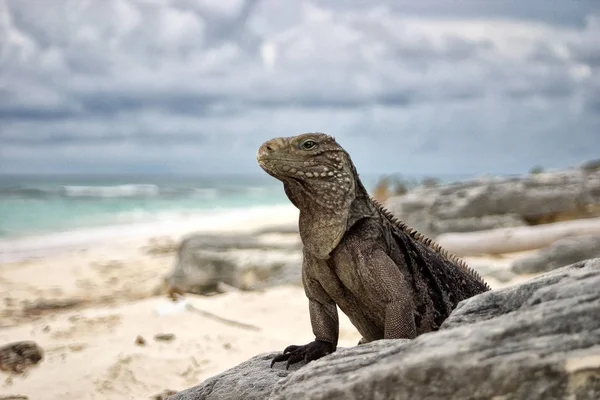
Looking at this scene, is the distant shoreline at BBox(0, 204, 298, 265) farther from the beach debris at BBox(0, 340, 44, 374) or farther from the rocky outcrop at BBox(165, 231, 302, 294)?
the beach debris at BBox(0, 340, 44, 374)

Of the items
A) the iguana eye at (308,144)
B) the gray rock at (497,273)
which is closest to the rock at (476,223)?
the gray rock at (497,273)

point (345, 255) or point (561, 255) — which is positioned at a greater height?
point (345, 255)

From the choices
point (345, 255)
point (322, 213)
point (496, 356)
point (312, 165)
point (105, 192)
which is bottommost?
point (496, 356)

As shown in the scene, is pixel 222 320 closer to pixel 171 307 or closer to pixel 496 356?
pixel 171 307

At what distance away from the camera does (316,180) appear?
12.2 feet

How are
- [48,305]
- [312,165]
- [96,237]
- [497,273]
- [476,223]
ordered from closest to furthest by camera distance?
1. [312,165]
2. [497,273]
3. [48,305]
4. [476,223]
5. [96,237]

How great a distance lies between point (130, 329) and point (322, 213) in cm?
540

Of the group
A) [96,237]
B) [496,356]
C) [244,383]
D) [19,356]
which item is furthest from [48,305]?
[96,237]

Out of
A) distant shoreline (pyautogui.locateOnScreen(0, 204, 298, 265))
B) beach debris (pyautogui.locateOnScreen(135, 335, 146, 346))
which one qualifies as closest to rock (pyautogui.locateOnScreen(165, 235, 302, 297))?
beach debris (pyautogui.locateOnScreen(135, 335, 146, 346))

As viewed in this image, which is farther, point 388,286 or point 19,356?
point 19,356

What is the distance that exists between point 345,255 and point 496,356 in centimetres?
159

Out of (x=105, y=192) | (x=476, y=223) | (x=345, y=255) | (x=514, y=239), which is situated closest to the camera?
(x=345, y=255)

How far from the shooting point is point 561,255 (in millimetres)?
10586

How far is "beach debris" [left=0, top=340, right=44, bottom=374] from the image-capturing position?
700 cm
